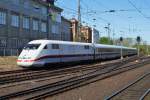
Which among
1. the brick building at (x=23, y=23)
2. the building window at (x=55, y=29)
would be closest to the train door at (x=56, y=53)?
the brick building at (x=23, y=23)

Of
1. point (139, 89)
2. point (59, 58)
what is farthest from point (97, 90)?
point (59, 58)

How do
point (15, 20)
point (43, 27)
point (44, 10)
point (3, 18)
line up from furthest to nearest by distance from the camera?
point (44, 10), point (43, 27), point (15, 20), point (3, 18)

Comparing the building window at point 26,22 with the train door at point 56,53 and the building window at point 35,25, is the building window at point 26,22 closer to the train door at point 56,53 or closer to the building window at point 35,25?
the building window at point 35,25

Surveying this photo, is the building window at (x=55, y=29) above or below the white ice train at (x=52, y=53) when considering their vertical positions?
above

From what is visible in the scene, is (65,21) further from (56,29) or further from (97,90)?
(97,90)

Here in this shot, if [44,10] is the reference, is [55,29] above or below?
below

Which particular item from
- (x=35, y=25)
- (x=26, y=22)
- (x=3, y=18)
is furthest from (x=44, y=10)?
(x=3, y=18)

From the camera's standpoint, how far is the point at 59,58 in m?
34.8

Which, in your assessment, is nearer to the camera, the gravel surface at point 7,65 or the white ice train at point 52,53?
the white ice train at point 52,53

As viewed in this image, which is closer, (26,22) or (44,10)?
(26,22)

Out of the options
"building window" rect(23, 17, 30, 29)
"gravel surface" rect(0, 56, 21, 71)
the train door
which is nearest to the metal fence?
"building window" rect(23, 17, 30, 29)

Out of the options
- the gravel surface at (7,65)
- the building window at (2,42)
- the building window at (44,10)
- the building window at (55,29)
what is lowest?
the gravel surface at (7,65)

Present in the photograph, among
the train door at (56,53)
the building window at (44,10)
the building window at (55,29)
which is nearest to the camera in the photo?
the train door at (56,53)

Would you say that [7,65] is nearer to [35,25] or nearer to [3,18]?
[3,18]
